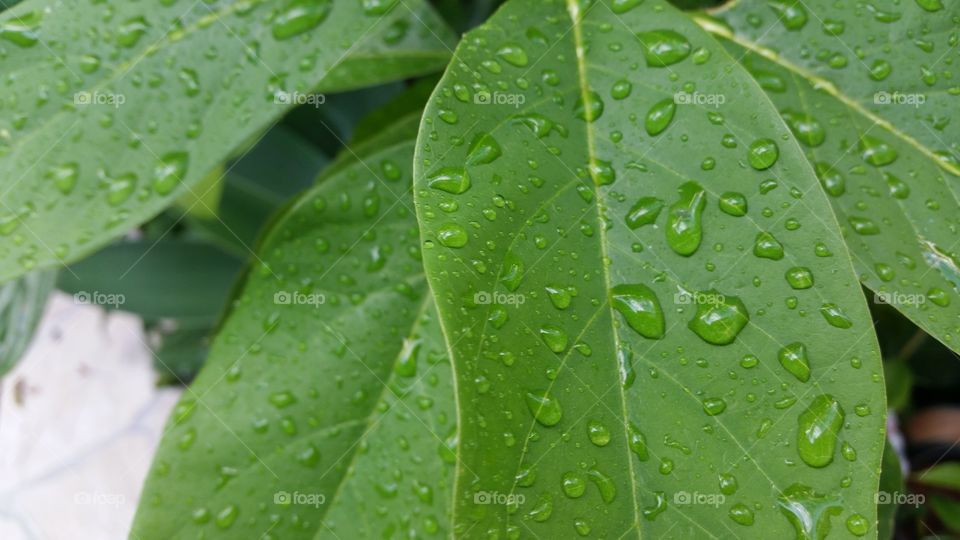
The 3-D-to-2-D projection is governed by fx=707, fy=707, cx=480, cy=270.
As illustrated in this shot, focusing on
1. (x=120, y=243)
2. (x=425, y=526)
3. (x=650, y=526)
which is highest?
(x=650, y=526)

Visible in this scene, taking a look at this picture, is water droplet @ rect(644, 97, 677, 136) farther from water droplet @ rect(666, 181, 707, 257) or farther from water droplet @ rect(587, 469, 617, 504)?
water droplet @ rect(587, 469, 617, 504)

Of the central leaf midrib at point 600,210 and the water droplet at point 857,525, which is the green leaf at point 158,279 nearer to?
the central leaf midrib at point 600,210

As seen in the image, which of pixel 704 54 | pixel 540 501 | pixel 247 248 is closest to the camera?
pixel 540 501

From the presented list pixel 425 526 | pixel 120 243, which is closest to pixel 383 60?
pixel 425 526

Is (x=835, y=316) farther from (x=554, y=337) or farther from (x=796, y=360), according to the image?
(x=554, y=337)

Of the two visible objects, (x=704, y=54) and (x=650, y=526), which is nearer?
(x=650, y=526)

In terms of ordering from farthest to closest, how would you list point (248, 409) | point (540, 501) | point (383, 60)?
1. point (383, 60)
2. point (248, 409)
3. point (540, 501)

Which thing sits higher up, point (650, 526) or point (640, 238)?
point (640, 238)

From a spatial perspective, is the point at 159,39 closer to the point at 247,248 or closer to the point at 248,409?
the point at 248,409

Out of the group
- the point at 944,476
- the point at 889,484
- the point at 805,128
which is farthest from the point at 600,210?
the point at 944,476
